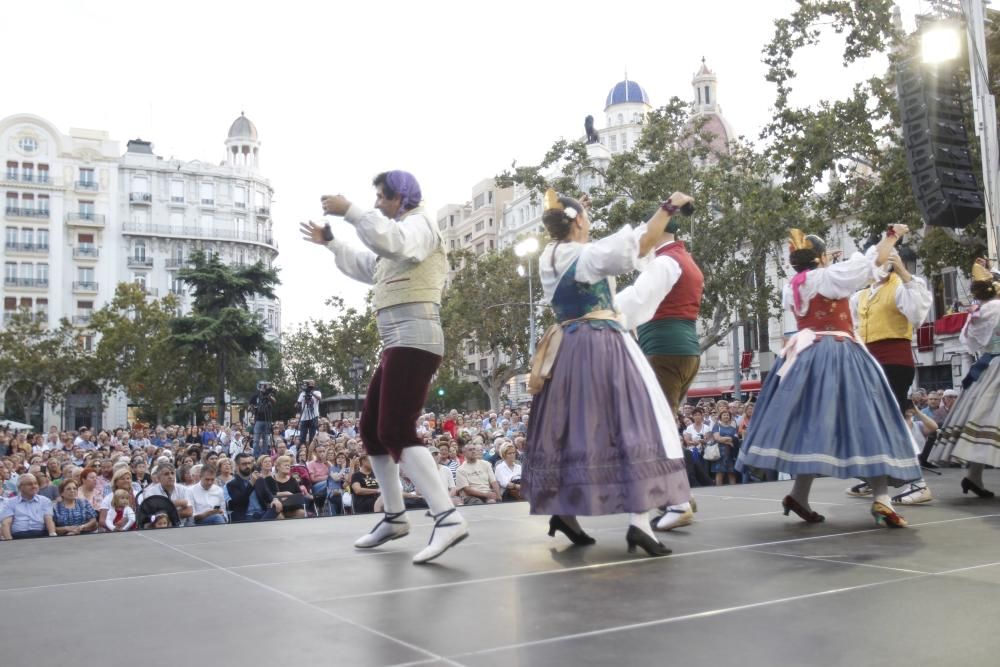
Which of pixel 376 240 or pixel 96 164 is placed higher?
pixel 96 164

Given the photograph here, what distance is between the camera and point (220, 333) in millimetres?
35312

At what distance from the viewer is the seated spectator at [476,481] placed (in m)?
9.94

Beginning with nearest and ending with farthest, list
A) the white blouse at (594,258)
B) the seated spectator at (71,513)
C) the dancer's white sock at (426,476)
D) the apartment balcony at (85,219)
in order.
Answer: the white blouse at (594,258), the dancer's white sock at (426,476), the seated spectator at (71,513), the apartment balcony at (85,219)

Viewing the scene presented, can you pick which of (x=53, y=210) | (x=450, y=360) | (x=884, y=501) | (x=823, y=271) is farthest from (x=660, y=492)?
(x=53, y=210)

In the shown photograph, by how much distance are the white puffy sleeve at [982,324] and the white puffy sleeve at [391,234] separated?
13.7 feet

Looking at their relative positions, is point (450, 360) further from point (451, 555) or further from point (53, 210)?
point (451, 555)

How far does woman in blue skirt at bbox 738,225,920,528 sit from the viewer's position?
15.1 feet

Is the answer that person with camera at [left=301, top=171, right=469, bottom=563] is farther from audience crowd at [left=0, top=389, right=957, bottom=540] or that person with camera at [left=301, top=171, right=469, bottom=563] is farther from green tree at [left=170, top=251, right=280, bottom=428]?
green tree at [left=170, top=251, right=280, bottom=428]

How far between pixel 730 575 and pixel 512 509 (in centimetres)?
302

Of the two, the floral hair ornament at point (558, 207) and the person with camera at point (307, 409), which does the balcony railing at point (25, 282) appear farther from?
the floral hair ornament at point (558, 207)

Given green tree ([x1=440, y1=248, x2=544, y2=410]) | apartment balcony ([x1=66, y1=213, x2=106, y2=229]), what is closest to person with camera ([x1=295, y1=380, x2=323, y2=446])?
green tree ([x1=440, y1=248, x2=544, y2=410])

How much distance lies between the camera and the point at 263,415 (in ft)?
62.8

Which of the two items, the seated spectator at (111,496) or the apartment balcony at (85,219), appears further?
the apartment balcony at (85,219)

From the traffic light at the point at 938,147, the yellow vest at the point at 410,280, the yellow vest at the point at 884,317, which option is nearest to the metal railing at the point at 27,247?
the traffic light at the point at 938,147
